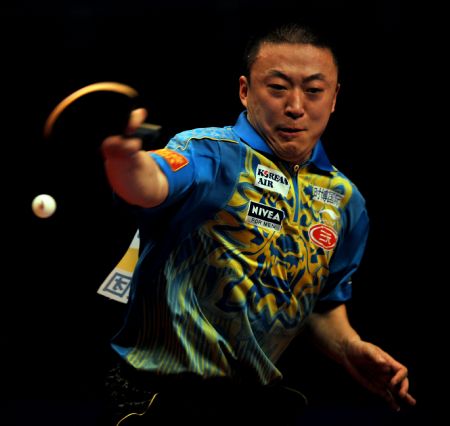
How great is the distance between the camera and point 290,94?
1739 mm

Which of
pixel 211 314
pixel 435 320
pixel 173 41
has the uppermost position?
pixel 173 41

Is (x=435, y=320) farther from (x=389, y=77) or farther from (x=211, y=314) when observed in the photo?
(x=211, y=314)

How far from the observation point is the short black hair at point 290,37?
1.76m

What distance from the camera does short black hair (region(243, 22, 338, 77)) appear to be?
1.76m

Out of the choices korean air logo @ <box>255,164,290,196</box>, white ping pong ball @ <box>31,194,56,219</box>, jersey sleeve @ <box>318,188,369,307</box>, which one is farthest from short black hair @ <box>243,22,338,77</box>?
white ping pong ball @ <box>31,194,56,219</box>

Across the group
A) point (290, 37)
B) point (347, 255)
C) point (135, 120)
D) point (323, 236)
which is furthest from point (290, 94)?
point (135, 120)

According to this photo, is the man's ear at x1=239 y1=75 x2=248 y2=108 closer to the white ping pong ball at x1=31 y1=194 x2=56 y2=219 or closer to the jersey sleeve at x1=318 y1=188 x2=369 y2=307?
the jersey sleeve at x1=318 y1=188 x2=369 y2=307

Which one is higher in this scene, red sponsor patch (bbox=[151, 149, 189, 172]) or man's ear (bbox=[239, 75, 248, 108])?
man's ear (bbox=[239, 75, 248, 108])

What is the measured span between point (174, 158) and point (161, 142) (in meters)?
1.02

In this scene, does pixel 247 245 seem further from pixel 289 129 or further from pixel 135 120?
pixel 135 120

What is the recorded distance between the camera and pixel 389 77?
8.30 feet

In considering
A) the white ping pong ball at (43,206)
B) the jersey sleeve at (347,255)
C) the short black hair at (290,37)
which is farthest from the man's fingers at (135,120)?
the white ping pong ball at (43,206)

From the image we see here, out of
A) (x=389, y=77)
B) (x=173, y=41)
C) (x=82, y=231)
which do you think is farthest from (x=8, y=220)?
(x=389, y=77)

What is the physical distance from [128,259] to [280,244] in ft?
1.20
